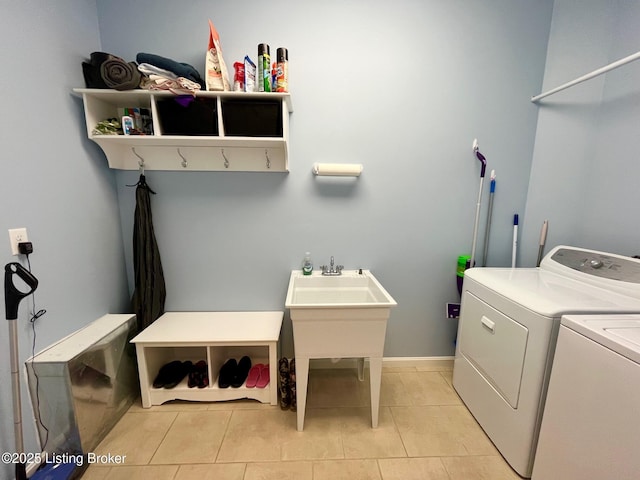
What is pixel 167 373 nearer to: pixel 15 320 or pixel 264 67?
pixel 15 320

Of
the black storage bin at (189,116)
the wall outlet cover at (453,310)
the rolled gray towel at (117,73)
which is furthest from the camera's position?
the wall outlet cover at (453,310)

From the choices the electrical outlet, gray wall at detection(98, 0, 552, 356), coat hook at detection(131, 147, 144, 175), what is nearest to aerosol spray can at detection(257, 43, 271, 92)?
gray wall at detection(98, 0, 552, 356)

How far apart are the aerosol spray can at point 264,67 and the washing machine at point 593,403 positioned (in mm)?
1869

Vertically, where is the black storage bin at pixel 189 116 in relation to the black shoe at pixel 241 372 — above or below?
above

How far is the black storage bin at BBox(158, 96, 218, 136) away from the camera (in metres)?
1.48

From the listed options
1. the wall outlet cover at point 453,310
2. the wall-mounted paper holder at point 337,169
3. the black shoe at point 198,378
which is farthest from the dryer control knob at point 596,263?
the black shoe at point 198,378

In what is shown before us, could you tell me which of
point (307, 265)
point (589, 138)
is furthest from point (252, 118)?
point (589, 138)

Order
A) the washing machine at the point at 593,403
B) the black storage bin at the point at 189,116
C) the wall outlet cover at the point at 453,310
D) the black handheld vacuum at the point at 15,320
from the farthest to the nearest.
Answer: the wall outlet cover at the point at 453,310 < the black storage bin at the point at 189,116 < the black handheld vacuum at the point at 15,320 < the washing machine at the point at 593,403

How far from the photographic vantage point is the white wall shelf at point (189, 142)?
57.5 inches

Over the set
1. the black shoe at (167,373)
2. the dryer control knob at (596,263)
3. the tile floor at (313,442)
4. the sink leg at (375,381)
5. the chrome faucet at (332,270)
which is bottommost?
the tile floor at (313,442)

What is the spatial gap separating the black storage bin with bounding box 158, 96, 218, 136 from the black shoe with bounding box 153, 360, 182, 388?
1.60 metres

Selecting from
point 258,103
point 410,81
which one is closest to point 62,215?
point 258,103

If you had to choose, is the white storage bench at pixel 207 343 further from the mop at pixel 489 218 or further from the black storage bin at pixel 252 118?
the mop at pixel 489 218

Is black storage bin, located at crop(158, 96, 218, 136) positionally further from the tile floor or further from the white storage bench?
the tile floor
